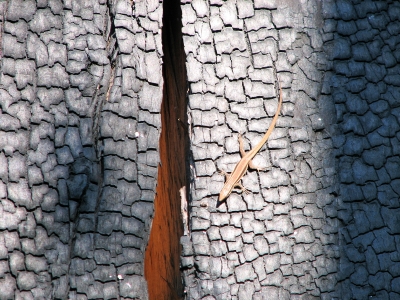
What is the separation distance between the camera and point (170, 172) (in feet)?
6.06

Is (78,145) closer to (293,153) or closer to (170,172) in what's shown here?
(170,172)

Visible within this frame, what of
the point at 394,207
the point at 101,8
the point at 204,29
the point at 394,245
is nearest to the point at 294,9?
the point at 204,29

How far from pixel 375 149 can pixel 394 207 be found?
0.69ft

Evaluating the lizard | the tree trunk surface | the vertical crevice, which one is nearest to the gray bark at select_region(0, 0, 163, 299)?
the tree trunk surface

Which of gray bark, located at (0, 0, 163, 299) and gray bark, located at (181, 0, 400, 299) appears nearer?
gray bark, located at (0, 0, 163, 299)

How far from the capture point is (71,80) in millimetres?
1604

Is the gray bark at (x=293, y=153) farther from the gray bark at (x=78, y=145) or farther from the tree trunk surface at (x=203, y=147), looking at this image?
the gray bark at (x=78, y=145)

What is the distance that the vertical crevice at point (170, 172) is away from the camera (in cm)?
175

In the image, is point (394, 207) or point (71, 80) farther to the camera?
point (394, 207)

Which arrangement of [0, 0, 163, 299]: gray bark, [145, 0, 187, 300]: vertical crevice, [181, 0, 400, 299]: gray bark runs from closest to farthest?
[0, 0, 163, 299]: gray bark → [181, 0, 400, 299]: gray bark → [145, 0, 187, 300]: vertical crevice

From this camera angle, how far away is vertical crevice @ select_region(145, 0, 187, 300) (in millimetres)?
1749

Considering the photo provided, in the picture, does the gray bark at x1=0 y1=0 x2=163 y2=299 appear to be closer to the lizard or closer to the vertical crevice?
the vertical crevice

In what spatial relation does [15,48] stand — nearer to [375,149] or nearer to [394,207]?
[375,149]

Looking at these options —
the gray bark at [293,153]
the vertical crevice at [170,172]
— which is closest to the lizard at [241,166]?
the gray bark at [293,153]
